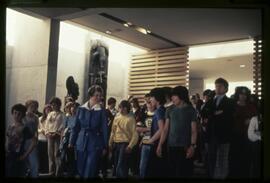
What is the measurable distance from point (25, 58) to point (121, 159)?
1.48 metres

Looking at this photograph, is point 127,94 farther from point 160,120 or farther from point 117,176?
point 117,176

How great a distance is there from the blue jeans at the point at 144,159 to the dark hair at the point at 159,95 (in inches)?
19.1

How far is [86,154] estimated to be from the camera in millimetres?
3807

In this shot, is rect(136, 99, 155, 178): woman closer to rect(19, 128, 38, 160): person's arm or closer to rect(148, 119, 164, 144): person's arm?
rect(148, 119, 164, 144): person's arm

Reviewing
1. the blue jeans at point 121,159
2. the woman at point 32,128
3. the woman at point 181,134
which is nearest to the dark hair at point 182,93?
the woman at point 181,134

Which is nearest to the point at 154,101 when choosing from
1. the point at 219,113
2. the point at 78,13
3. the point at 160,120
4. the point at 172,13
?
the point at 160,120

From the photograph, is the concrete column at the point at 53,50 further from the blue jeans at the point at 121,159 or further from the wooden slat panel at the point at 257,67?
the wooden slat panel at the point at 257,67

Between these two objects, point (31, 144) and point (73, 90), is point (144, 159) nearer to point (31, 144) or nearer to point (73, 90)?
point (73, 90)

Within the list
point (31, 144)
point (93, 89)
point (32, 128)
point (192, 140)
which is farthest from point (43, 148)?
point (192, 140)

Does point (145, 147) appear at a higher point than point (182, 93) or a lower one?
lower

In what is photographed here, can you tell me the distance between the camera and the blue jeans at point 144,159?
12.3 feet

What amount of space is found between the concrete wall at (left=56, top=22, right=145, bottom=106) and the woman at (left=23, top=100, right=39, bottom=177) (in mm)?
315

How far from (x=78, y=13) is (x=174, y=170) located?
1909mm

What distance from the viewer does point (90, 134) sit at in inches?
150
